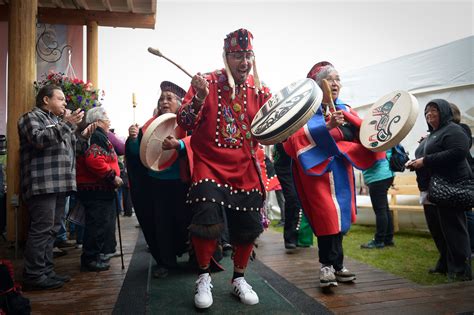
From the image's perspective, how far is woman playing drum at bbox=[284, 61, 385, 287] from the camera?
8.31 feet

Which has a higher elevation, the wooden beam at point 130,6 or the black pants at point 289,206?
the wooden beam at point 130,6

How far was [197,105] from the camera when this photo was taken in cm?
221

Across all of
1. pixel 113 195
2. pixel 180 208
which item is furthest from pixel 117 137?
pixel 180 208

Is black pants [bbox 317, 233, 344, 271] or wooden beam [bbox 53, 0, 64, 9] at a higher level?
wooden beam [bbox 53, 0, 64, 9]

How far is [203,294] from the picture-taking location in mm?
2188

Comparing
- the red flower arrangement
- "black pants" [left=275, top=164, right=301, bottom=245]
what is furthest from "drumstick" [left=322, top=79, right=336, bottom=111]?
the red flower arrangement

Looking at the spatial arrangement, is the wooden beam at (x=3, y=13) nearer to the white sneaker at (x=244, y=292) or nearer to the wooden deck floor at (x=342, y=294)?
the wooden deck floor at (x=342, y=294)

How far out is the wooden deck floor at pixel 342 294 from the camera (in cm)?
223

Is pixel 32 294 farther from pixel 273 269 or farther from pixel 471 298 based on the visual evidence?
pixel 471 298

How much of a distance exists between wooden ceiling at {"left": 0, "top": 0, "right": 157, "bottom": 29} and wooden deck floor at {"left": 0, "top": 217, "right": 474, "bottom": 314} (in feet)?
14.8

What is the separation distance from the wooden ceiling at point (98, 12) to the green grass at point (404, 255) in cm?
500

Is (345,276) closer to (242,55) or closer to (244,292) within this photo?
(244,292)

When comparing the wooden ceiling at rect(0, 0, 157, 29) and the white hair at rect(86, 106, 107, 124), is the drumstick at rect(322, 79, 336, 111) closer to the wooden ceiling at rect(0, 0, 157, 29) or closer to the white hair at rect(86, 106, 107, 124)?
the white hair at rect(86, 106, 107, 124)

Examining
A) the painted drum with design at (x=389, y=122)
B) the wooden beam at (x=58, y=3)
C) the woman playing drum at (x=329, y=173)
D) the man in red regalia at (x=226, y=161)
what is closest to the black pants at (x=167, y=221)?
the man in red regalia at (x=226, y=161)
